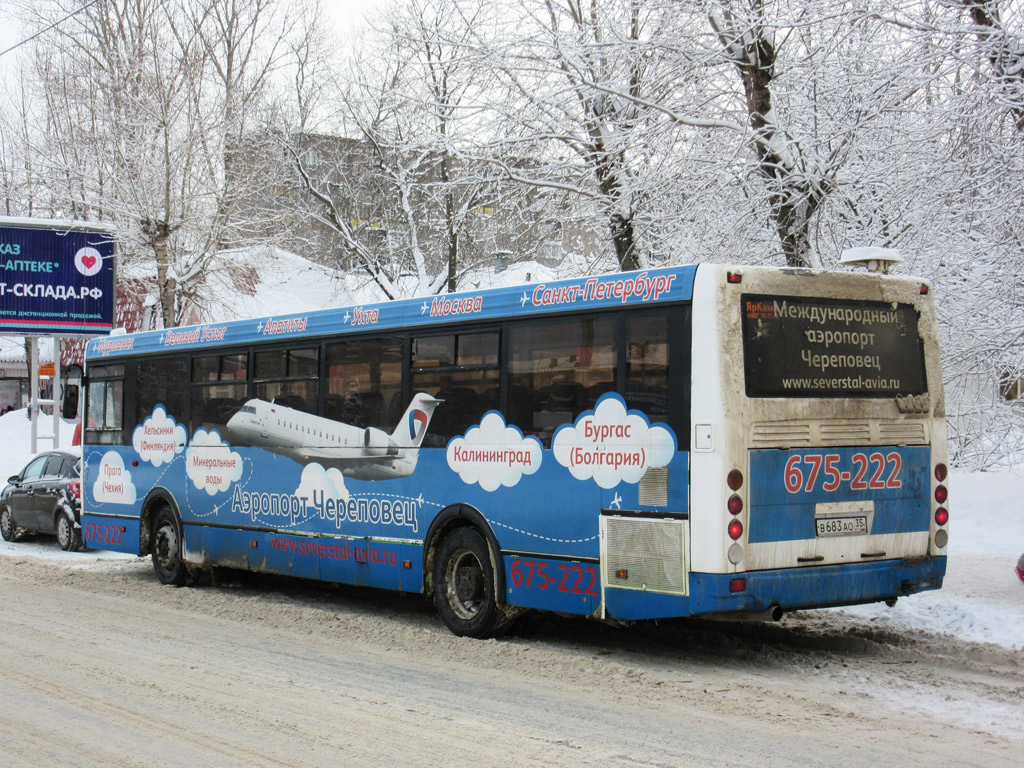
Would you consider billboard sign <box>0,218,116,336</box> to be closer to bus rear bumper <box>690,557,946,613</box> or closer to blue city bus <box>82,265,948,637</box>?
blue city bus <box>82,265,948,637</box>

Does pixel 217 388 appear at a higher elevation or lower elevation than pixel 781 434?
higher

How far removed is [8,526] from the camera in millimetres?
18906

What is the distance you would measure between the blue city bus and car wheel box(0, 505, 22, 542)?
931cm

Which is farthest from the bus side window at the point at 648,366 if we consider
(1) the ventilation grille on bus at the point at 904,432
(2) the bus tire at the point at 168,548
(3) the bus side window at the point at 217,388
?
(2) the bus tire at the point at 168,548

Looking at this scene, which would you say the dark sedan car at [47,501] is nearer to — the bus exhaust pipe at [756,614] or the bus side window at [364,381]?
the bus side window at [364,381]

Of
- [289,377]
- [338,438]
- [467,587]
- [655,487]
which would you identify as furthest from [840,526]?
[289,377]

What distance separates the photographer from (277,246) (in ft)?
107

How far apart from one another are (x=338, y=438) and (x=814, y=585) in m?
4.89

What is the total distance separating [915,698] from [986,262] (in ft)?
20.6

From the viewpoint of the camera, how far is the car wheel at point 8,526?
18.8 metres

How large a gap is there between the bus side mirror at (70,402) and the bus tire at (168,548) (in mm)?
2175

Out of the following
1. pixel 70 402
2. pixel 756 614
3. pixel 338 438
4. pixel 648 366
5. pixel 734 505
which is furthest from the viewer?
pixel 70 402

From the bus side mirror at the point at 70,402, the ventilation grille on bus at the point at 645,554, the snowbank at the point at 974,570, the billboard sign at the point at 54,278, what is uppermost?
the billboard sign at the point at 54,278

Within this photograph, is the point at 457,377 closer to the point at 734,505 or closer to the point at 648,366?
the point at 648,366
